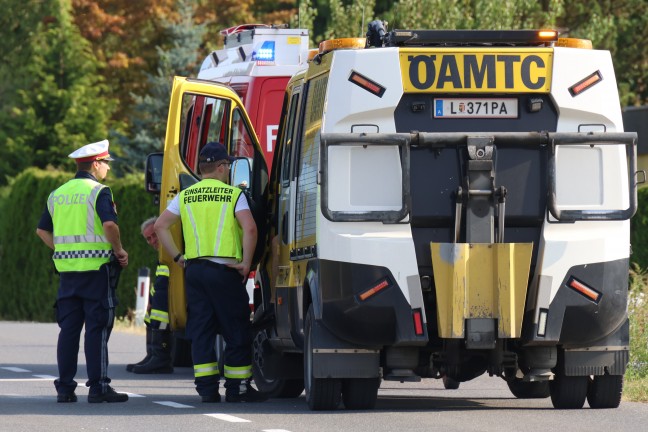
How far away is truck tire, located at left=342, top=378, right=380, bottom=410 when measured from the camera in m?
11.9

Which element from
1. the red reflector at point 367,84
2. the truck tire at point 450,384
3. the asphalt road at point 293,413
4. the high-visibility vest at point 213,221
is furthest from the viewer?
the truck tire at point 450,384

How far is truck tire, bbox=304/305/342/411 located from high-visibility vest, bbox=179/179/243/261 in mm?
998

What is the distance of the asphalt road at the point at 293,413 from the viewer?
10.9m

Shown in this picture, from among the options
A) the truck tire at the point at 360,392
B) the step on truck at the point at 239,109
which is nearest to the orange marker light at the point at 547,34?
the truck tire at the point at 360,392

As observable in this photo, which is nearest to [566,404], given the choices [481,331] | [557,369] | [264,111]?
[557,369]

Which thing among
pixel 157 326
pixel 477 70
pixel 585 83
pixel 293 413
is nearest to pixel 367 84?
pixel 477 70

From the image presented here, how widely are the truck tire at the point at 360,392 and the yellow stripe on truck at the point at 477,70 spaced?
2.01 m

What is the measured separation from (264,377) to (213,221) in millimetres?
1407

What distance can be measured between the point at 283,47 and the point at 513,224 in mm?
6699

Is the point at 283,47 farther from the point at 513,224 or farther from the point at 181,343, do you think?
the point at 513,224

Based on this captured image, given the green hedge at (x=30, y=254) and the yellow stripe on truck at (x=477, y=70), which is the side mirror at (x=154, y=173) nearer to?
the yellow stripe on truck at (x=477, y=70)

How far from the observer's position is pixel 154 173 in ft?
50.1

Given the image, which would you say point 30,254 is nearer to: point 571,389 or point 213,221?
point 213,221

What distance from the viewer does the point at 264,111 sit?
16.8 m
